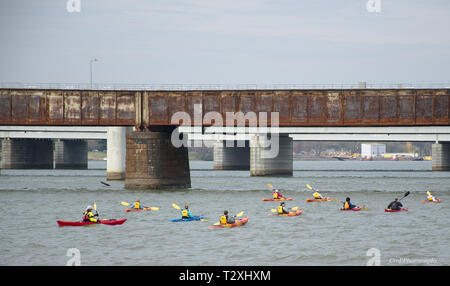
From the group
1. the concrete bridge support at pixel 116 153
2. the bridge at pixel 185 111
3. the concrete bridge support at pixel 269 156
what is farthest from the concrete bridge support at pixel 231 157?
the bridge at pixel 185 111

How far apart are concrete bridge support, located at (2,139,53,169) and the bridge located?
85082 mm

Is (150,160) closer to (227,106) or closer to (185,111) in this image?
(185,111)

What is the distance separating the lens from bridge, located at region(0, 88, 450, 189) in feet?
237

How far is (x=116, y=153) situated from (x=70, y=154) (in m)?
73.1

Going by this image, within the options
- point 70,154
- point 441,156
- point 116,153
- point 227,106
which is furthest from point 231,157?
point 227,106

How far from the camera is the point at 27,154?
165 meters

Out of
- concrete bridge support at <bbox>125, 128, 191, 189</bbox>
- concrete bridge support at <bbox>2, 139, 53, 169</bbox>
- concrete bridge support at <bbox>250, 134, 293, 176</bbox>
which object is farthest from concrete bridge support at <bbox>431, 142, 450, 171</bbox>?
concrete bridge support at <bbox>125, 128, 191, 189</bbox>

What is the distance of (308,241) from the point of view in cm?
4322

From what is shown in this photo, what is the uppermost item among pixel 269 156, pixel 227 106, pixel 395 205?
pixel 227 106

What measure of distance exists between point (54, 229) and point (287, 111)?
3344 cm

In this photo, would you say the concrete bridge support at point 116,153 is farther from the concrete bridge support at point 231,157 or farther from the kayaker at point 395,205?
the concrete bridge support at point 231,157

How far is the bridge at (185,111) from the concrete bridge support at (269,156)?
153 ft

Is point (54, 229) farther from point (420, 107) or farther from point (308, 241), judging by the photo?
point (420, 107)
